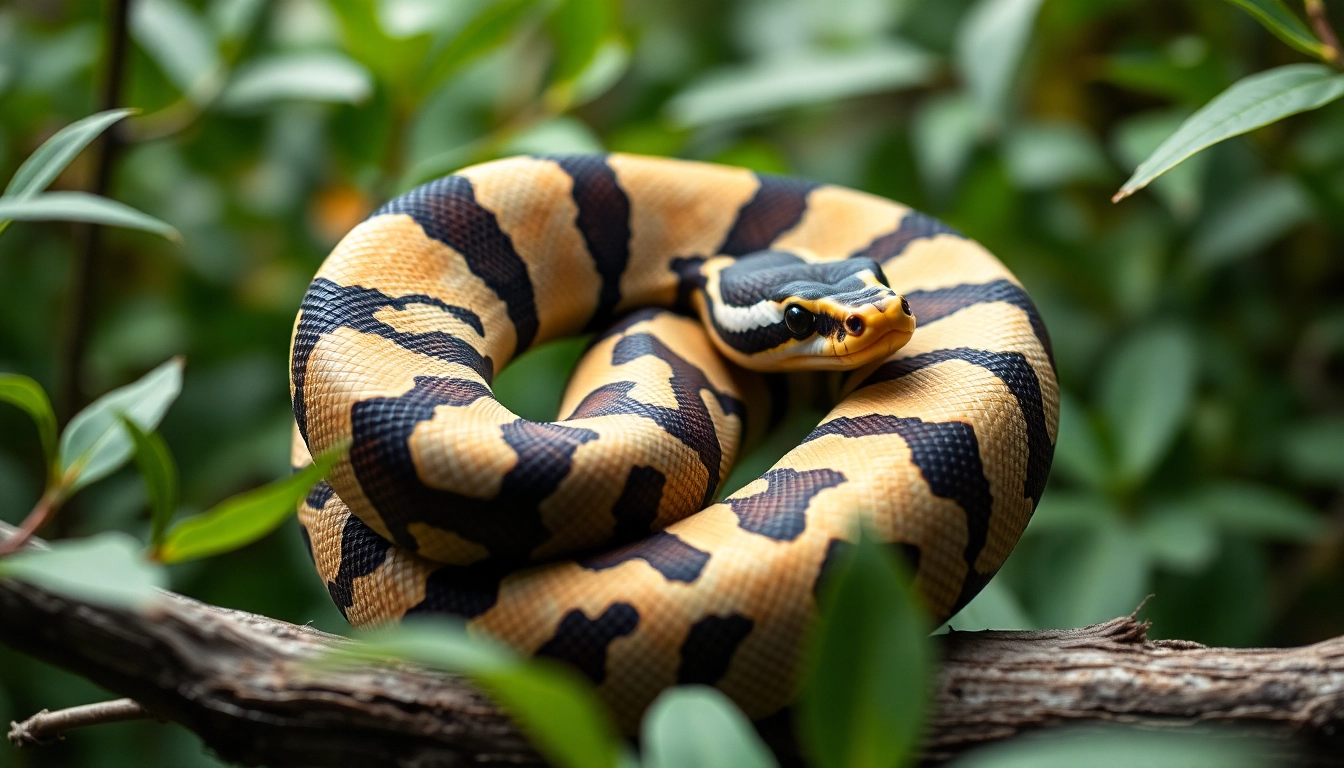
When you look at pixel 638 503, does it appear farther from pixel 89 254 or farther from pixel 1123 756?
pixel 89 254

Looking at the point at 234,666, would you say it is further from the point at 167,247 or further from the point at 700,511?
the point at 167,247

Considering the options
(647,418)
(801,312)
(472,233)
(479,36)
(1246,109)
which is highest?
(479,36)

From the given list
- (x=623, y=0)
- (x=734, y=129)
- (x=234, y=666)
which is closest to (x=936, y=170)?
(x=734, y=129)

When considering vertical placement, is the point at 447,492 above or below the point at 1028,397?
below

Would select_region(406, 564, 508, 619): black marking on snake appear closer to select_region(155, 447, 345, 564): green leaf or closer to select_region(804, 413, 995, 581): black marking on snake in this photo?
select_region(155, 447, 345, 564): green leaf

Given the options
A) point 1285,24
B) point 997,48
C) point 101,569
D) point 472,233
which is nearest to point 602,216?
point 472,233

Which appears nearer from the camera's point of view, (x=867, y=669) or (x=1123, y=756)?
(x=1123, y=756)

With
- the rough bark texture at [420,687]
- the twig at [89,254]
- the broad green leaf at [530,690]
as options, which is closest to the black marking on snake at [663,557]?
the rough bark texture at [420,687]
